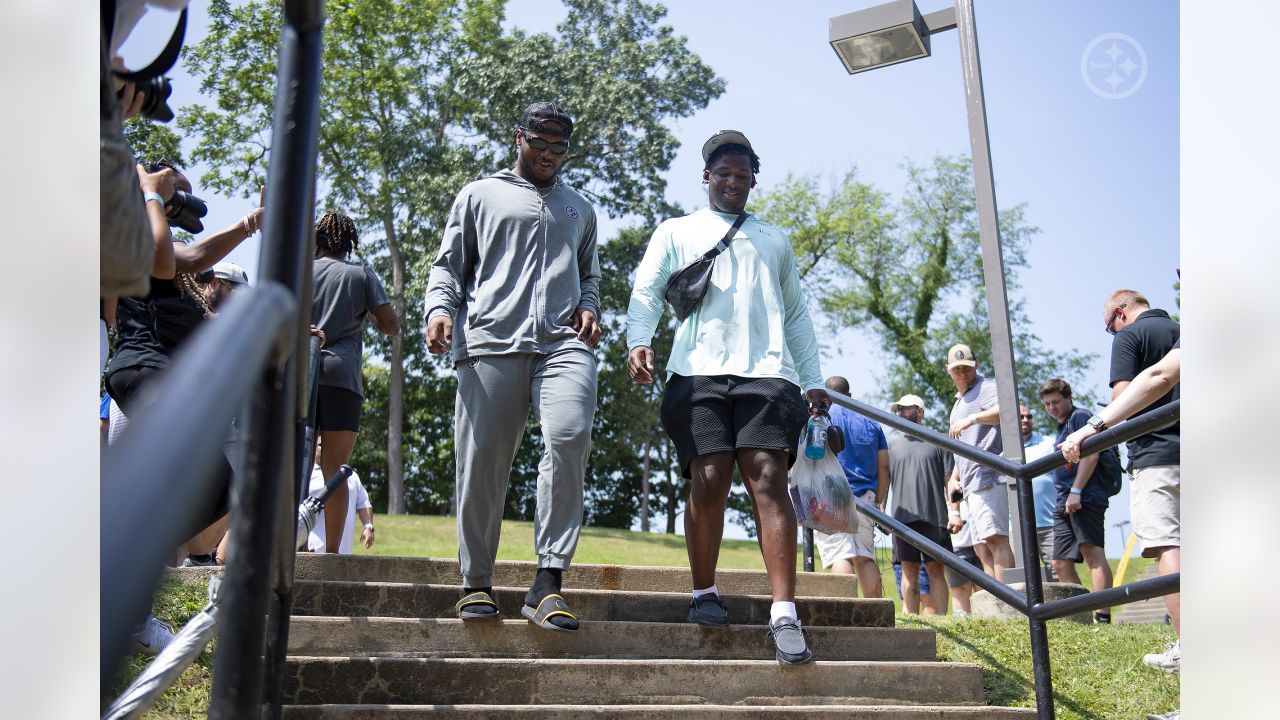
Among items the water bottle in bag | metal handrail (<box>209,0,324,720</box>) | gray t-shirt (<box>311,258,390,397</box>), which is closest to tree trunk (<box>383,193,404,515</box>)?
gray t-shirt (<box>311,258,390,397</box>)

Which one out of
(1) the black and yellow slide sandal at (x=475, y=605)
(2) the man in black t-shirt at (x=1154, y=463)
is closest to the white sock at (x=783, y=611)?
(1) the black and yellow slide sandal at (x=475, y=605)

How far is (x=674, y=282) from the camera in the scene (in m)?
4.79

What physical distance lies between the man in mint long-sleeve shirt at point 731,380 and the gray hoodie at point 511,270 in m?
0.33

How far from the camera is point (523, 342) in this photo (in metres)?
4.38

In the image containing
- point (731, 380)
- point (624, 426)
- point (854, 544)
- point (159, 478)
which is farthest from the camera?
point (624, 426)

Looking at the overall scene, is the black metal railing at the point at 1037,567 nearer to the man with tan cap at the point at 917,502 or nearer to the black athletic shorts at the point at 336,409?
the black athletic shorts at the point at 336,409

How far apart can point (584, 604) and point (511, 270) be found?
140 centimetres

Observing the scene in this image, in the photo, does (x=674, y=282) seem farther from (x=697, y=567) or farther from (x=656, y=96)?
(x=656, y=96)

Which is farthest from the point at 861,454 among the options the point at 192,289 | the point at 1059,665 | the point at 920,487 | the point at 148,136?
the point at 148,136

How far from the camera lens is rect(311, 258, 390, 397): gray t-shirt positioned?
5.62 m

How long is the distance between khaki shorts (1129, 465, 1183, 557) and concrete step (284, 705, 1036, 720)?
3.31ft

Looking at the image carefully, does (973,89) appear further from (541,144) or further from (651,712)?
(651,712)
